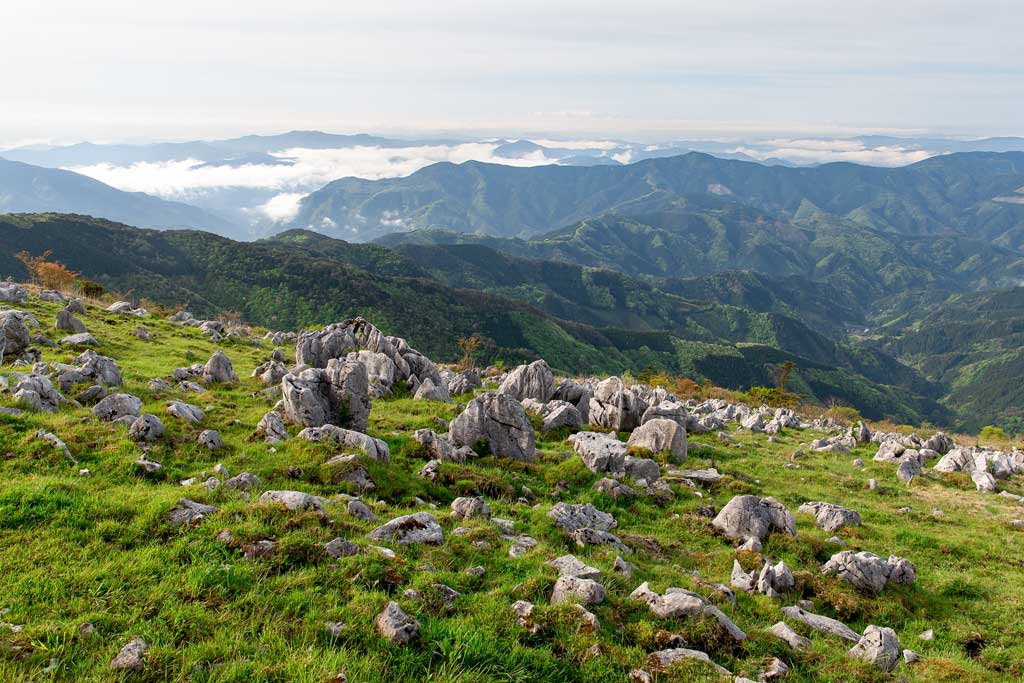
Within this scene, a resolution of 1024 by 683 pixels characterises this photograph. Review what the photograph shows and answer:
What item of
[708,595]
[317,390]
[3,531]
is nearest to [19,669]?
[3,531]

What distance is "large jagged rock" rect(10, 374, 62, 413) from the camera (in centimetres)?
1753

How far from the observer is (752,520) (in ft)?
60.2

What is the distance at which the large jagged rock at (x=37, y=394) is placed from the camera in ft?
57.5

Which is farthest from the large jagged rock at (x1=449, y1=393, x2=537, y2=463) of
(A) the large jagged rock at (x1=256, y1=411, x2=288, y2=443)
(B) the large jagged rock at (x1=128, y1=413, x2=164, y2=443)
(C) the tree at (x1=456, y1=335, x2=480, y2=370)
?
(C) the tree at (x1=456, y1=335, x2=480, y2=370)

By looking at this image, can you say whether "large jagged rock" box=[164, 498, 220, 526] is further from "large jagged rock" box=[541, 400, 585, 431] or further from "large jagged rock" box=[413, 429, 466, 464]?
"large jagged rock" box=[541, 400, 585, 431]

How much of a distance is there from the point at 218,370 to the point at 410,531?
966 inches

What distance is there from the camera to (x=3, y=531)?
9.91 m

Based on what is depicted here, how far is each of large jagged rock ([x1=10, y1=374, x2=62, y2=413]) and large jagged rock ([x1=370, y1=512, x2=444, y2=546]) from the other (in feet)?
45.9

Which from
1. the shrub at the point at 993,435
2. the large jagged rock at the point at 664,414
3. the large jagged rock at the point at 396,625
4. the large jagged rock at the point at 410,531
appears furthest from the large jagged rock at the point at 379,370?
the shrub at the point at 993,435

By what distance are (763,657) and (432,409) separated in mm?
22733

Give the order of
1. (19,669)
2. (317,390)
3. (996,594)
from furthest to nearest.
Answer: (317,390) < (996,594) < (19,669)

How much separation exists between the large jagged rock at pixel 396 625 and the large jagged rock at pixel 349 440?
32.1ft

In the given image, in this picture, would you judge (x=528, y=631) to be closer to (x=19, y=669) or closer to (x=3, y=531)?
(x=19, y=669)

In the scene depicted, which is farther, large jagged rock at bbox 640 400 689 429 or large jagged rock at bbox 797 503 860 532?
large jagged rock at bbox 640 400 689 429
